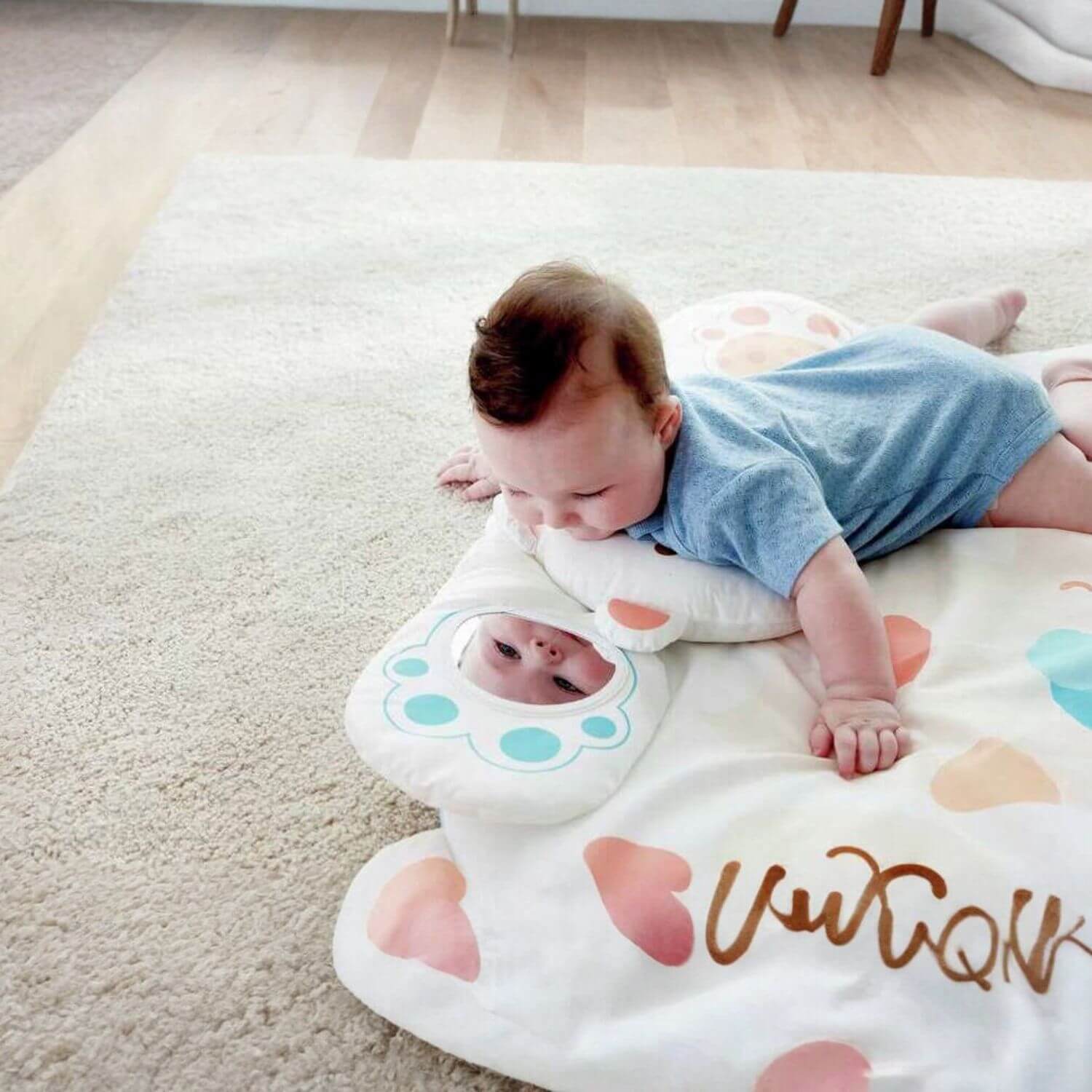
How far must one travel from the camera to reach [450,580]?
1.20m

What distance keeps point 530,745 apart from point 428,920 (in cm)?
15

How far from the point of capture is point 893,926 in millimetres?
824

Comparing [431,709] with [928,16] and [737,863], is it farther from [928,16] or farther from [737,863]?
[928,16]

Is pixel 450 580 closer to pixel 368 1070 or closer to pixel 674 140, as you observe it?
pixel 368 1070

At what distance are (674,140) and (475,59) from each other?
0.85 m

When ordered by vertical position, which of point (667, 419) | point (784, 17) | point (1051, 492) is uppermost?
point (667, 419)

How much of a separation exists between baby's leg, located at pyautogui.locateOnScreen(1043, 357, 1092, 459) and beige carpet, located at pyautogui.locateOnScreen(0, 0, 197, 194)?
200 centimetres

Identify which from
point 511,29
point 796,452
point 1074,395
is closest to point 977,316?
point 1074,395

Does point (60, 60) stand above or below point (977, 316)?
below

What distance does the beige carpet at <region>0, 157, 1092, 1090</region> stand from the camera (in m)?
0.94

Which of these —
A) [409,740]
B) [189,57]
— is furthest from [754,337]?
[189,57]

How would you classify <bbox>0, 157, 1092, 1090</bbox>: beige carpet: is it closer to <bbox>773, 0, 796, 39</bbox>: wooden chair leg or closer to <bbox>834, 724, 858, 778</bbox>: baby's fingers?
<bbox>834, 724, 858, 778</bbox>: baby's fingers

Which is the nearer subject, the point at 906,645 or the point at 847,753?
the point at 847,753

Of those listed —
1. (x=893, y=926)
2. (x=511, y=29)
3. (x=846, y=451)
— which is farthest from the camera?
(x=511, y=29)
